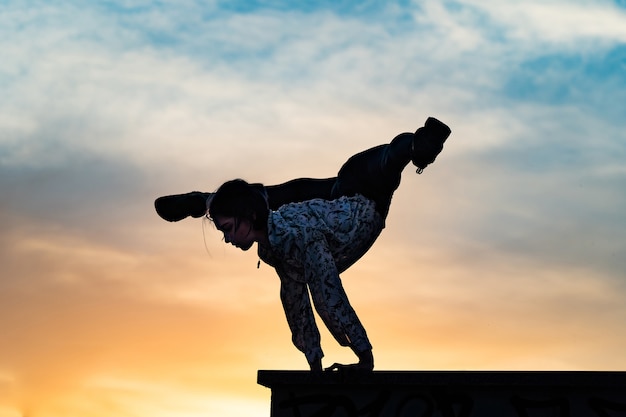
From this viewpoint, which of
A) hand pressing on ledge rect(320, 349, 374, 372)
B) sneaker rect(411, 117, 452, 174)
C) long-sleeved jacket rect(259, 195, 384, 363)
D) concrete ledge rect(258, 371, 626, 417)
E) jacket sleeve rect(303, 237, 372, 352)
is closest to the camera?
concrete ledge rect(258, 371, 626, 417)

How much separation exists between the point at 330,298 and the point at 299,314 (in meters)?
0.73

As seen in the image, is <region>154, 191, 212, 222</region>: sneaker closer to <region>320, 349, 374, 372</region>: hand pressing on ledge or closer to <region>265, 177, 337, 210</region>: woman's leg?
<region>265, 177, 337, 210</region>: woman's leg

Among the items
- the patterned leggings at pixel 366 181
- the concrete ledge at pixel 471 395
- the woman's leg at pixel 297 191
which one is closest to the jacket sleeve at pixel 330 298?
the concrete ledge at pixel 471 395

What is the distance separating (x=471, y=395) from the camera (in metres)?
10.4

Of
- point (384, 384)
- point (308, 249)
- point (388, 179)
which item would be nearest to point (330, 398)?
point (384, 384)

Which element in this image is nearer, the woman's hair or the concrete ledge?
the concrete ledge

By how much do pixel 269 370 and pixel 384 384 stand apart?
1232 mm

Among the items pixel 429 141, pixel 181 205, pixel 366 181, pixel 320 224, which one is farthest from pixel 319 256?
pixel 181 205

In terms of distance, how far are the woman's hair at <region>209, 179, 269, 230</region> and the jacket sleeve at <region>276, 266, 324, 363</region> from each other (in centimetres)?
70

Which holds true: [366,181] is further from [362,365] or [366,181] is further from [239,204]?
[362,365]

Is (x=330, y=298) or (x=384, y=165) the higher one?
(x=384, y=165)

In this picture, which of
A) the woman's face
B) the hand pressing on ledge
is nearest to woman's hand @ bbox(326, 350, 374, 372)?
the hand pressing on ledge

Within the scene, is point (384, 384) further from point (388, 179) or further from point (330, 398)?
point (388, 179)

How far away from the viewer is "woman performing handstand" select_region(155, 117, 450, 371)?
1127 centimetres
